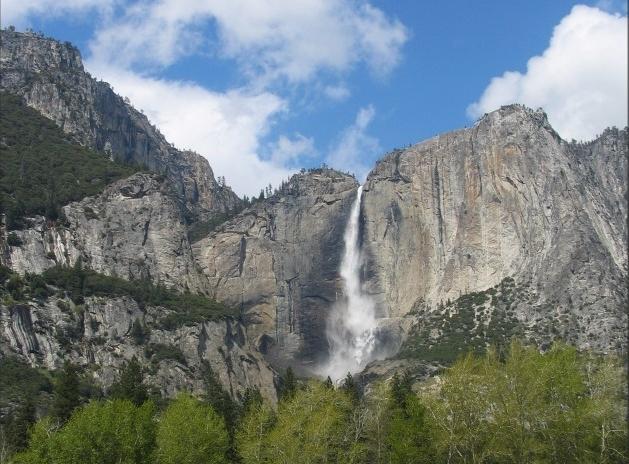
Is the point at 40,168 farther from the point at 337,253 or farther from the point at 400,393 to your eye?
the point at 400,393

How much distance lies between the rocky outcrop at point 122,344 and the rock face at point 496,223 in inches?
1952

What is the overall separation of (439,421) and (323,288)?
127 m

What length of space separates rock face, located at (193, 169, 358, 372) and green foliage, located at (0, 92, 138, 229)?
3034 centimetres

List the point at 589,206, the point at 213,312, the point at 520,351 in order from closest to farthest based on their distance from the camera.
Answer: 1. the point at 520,351
2. the point at 213,312
3. the point at 589,206

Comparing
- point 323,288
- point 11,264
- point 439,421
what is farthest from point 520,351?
point 323,288

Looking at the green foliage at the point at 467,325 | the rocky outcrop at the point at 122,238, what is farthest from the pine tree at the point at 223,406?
the green foliage at the point at 467,325

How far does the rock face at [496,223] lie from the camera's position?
15025 centimetres

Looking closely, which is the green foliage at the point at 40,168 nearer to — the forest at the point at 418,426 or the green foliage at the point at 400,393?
the forest at the point at 418,426

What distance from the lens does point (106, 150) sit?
638ft

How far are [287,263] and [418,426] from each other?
119m

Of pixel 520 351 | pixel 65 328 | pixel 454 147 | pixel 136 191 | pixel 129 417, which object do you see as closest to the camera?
pixel 520 351

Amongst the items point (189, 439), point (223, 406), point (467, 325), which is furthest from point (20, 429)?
point (467, 325)

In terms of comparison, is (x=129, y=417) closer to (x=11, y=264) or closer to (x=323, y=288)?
(x=11, y=264)

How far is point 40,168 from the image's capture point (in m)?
152
